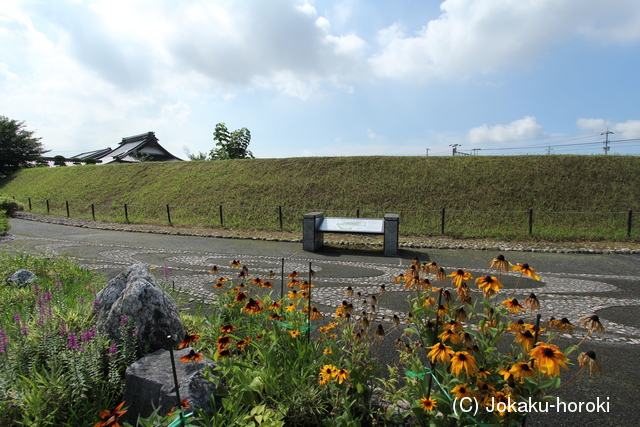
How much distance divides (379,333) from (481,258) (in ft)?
26.1

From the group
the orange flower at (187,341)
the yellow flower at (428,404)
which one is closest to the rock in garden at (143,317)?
the orange flower at (187,341)

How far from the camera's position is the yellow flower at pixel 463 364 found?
5.44ft

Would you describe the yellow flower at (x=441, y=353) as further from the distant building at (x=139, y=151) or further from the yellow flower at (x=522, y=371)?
the distant building at (x=139, y=151)

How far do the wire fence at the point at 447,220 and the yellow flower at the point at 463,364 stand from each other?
1127 cm

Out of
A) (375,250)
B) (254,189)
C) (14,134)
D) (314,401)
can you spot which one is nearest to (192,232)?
(254,189)

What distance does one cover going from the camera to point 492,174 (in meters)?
17.1

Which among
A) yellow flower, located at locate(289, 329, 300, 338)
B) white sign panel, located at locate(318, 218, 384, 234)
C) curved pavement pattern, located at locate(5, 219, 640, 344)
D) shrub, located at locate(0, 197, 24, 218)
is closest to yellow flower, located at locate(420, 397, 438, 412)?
yellow flower, located at locate(289, 329, 300, 338)

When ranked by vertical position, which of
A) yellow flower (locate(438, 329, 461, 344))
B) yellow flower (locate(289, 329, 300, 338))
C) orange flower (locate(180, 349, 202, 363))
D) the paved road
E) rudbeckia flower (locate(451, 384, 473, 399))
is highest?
yellow flower (locate(438, 329, 461, 344))

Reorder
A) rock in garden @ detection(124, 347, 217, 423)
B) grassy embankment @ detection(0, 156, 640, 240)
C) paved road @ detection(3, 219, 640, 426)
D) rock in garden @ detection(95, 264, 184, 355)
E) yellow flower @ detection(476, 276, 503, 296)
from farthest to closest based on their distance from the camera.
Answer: grassy embankment @ detection(0, 156, 640, 240), paved road @ detection(3, 219, 640, 426), rock in garden @ detection(95, 264, 184, 355), rock in garden @ detection(124, 347, 217, 423), yellow flower @ detection(476, 276, 503, 296)

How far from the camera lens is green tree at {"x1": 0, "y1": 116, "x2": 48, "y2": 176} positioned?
3272 centimetres

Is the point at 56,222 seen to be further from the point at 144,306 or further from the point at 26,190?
the point at 144,306

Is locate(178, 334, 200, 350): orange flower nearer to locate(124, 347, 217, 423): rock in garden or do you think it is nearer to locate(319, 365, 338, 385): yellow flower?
locate(124, 347, 217, 423): rock in garden

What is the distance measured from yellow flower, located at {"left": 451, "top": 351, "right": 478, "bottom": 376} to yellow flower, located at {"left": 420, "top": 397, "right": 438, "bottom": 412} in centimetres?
32

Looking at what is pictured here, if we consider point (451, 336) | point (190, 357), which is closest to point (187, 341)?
point (190, 357)
